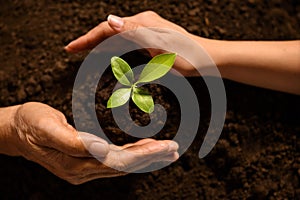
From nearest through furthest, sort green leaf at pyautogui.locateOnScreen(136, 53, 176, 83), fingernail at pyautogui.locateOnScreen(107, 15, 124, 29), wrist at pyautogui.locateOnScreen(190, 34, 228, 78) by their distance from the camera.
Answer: green leaf at pyautogui.locateOnScreen(136, 53, 176, 83), fingernail at pyautogui.locateOnScreen(107, 15, 124, 29), wrist at pyautogui.locateOnScreen(190, 34, 228, 78)

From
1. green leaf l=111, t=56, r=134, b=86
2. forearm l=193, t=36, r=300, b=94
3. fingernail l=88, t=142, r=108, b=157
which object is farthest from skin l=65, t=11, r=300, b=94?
fingernail l=88, t=142, r=108, b=157

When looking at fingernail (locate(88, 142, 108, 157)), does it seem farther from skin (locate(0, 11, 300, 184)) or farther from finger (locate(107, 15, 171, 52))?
finger (locate(107, 15, 171, 52))

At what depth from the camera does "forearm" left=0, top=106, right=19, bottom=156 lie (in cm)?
117

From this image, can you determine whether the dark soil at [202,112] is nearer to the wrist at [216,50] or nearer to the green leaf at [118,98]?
the wrist at [216,50]

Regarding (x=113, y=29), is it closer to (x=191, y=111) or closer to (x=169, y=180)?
(x=191, y=111)

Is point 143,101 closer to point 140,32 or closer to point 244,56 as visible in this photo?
point 140,32

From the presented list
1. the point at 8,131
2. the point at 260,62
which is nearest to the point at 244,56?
the point at 260,62

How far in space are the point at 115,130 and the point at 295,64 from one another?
0.55m

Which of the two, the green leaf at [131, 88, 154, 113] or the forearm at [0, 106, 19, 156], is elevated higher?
the green leaf at [131, 88, 154, 113]

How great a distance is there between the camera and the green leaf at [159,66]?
0.97 m

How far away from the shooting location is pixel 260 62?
1.27 m

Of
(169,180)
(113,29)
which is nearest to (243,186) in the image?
(169,180)

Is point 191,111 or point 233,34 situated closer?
point 191,111

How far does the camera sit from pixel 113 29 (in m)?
1.19
